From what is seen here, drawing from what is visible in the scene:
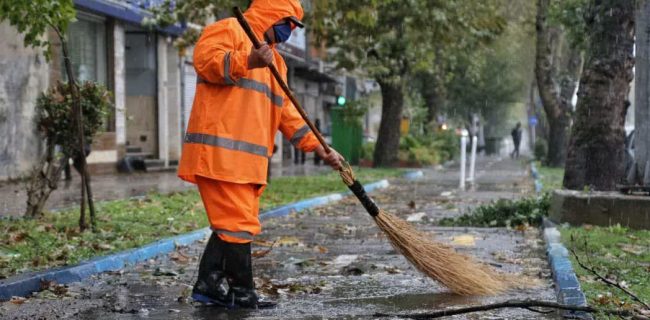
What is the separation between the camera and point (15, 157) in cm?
1964

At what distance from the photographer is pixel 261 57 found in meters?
5.63

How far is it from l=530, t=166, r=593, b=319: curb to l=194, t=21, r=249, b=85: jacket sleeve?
7.53 ft

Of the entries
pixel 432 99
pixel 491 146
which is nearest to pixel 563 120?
pixel 432 99

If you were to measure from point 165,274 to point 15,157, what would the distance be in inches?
505

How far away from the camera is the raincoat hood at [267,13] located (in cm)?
605

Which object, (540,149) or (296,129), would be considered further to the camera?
(540,149)

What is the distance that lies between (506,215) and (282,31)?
6891mm

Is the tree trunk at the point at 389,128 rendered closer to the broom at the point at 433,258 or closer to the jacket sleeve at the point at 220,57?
the broom at the point at 433,258

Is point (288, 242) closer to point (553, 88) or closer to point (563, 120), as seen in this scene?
point (553, 88)

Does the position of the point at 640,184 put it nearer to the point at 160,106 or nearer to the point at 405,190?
the point at 405,190

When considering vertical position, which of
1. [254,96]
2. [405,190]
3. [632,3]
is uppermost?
[632,3]

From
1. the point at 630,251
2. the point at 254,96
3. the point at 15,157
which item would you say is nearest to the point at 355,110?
the point at 15,157

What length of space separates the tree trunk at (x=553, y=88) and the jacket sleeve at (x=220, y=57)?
2212 cm

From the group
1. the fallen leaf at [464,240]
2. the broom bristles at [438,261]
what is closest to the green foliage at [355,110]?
the fallen leaf at [464,240]
